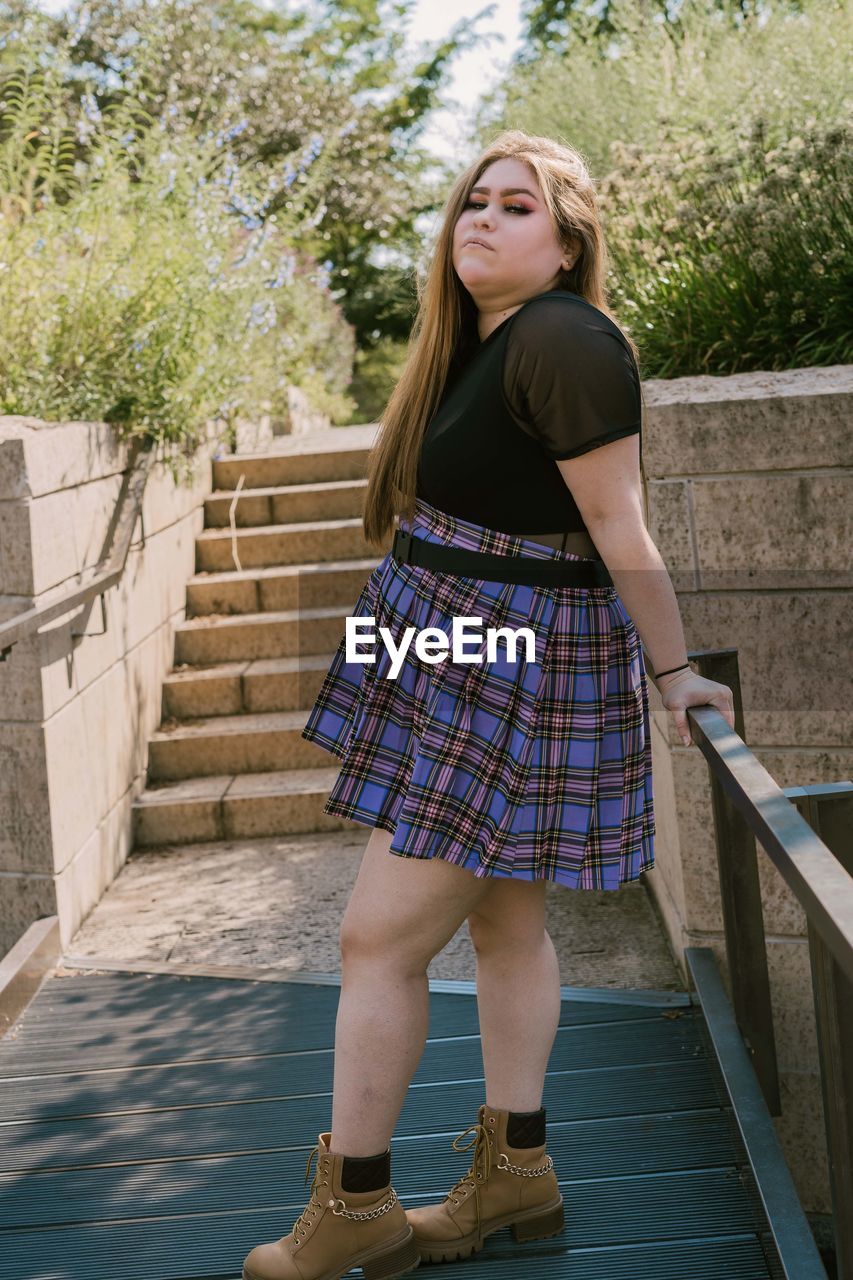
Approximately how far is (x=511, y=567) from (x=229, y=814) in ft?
10.1

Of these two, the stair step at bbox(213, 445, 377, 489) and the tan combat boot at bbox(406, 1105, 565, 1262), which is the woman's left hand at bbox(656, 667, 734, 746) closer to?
the tan combat boot at bbox(406, 1105, 565, 1262)

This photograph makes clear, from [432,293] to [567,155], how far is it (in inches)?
11.5

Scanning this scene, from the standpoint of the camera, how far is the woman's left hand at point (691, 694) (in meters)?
1.91

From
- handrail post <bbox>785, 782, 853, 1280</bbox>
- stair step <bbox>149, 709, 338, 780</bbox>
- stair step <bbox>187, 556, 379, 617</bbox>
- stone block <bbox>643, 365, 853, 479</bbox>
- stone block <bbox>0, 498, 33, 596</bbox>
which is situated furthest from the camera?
stair step <bbox>187, 556, 379, 617</bbox>

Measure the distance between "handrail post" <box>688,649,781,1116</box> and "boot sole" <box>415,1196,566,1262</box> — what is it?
69cm

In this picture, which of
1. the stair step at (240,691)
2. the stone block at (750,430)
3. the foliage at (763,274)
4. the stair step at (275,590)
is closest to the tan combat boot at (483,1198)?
the stone block at (750,430)

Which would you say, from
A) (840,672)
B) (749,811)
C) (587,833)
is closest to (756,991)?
(840,672)

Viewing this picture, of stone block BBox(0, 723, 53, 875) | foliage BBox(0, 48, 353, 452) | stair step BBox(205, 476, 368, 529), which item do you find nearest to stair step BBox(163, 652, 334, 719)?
foliage BBox(0, 48, 353, 452)

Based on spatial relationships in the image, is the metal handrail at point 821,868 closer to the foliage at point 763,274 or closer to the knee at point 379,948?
the knee at point 379,948

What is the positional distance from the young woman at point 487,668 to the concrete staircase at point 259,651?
2.83 m

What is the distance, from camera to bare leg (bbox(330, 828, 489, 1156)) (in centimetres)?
184

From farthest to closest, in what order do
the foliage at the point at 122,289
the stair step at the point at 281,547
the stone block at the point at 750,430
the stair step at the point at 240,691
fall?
1. the stair step at the point at 281,547
2. the stair step at the point at 240,691
3. the foliage at the point at 122,289
4. the stone block at the point at 750,430

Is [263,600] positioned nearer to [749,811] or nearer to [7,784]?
[7,784]

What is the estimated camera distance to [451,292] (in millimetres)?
1962
